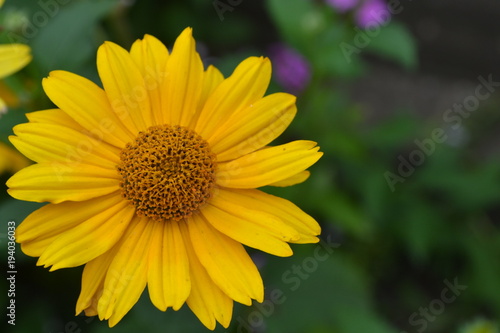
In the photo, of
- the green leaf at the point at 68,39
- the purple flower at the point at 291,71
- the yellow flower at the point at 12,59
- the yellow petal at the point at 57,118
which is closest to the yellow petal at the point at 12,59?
the yellow flower at the point at 12,59

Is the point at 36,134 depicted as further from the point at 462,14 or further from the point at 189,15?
the point at 462,14

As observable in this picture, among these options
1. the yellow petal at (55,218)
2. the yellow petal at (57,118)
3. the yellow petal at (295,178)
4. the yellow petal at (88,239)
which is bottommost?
the yellow petal at (295,178)

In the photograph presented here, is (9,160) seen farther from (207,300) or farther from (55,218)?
(207,300)

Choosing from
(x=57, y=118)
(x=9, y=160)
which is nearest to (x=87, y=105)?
(x=57, y=118)

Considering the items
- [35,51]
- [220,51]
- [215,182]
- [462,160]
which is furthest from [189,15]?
[215,182]

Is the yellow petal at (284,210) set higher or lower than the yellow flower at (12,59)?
lower

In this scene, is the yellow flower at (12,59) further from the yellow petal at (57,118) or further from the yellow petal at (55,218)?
the yellow petal at (55,218)
